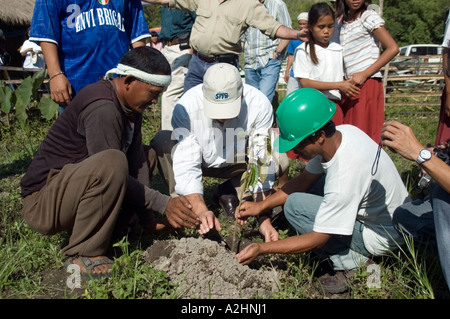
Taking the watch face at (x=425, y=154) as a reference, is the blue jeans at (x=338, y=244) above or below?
below

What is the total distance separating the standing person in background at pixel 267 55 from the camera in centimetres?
628

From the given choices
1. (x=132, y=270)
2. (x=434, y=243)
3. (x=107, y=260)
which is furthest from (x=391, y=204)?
(x=107, y=260)

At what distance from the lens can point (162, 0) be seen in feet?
14.7

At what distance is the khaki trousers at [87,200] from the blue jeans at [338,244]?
1.16 meters

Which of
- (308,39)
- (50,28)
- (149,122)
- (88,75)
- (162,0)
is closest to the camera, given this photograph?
(50,28)

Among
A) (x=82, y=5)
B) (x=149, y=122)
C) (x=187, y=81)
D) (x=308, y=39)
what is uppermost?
(x=82, y=5)

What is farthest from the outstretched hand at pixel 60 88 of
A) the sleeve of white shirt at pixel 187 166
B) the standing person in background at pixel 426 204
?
the standing person in background at pixel 426 204

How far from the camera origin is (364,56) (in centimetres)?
409

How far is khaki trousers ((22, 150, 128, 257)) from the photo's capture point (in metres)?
2.62

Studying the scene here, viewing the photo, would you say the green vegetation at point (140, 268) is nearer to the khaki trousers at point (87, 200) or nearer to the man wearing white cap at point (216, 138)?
the khaki trousers at point (87, 200)

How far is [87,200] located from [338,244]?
1.59 meters

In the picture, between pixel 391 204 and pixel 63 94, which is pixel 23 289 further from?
pixel 391 204

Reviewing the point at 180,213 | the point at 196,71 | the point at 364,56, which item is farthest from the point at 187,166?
the point at 364,56
